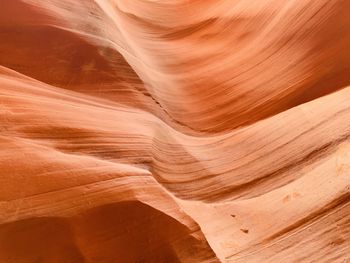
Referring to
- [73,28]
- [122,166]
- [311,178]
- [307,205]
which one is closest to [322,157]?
[311,178]

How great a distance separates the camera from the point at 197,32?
3.94 metres

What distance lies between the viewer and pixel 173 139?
2.41 m

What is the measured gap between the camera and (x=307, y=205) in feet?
6.40

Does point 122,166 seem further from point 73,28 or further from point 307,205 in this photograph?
point 73,28

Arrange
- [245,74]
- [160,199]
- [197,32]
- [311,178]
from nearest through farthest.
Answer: [160,199], [311,178], [245,74], [197,32]

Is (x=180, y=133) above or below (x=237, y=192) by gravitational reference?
above

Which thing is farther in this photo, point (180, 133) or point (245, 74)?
point (245, 74)

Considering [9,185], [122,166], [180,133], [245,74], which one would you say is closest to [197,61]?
[245,74]

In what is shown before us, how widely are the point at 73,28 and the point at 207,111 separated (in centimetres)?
94

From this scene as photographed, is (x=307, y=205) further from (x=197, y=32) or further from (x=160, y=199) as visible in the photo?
(x=197, y=32)

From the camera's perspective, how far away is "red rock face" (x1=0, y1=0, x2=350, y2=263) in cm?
168

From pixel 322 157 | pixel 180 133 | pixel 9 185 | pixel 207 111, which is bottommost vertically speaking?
pixel 322 157

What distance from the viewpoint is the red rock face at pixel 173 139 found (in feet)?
5.51

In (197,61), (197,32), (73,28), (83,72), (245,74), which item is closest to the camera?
(83,72)
